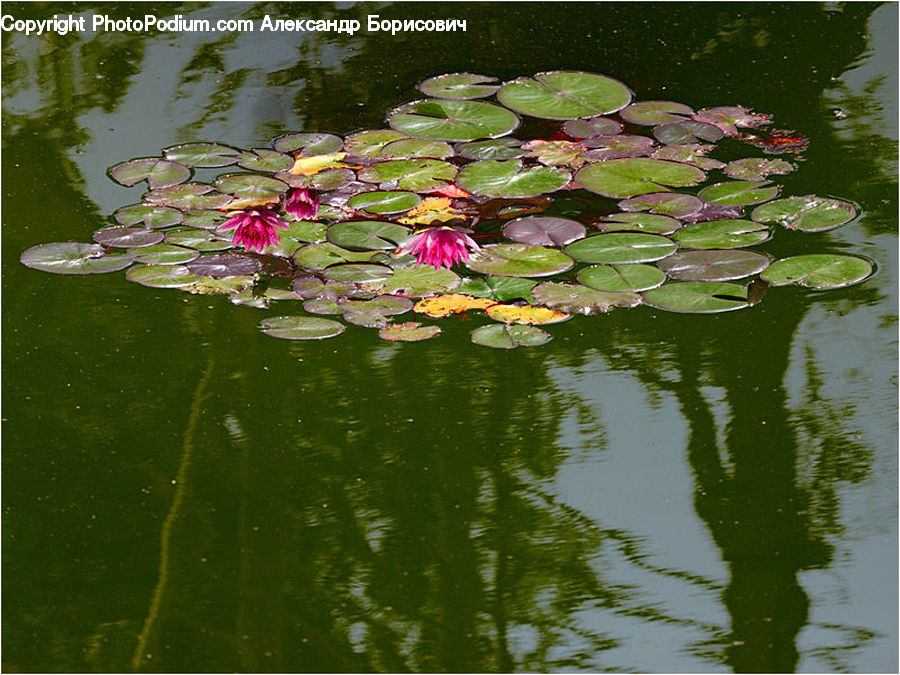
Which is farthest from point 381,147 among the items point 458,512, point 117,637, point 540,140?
point 117,637

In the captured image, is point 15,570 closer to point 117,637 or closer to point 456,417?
point 117,637

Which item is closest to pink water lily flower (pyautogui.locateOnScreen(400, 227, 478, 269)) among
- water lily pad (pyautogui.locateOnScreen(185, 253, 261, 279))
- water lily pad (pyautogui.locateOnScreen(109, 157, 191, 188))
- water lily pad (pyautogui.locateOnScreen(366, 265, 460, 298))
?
water lily pad (pyautogui.locateOnScreen(366, 265, 460, 298))

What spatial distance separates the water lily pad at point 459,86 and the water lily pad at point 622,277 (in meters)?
1.10

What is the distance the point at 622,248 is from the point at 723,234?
9.7 inches

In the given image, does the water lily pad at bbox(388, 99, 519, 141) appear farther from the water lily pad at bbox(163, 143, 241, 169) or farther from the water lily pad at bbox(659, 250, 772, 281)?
the water lily pad at bbox(659, 250, 772, 281)

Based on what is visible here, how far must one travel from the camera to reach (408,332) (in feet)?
7.54

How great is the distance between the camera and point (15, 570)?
1.75 metres

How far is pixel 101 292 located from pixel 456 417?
0.93 meters

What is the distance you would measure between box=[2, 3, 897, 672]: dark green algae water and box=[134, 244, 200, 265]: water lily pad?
0.10 meters

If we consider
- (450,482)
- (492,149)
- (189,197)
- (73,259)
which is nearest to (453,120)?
(492,149)

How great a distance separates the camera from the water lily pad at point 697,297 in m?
2.33

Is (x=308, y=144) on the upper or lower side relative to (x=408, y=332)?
upper

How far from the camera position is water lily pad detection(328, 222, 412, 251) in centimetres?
259

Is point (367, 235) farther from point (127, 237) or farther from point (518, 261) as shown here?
point (127, 237)
